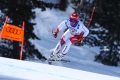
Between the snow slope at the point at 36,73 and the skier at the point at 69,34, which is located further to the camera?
the skier at the point at 69,34

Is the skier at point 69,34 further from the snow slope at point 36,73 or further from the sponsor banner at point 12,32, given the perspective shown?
the snow slope at point 36,73

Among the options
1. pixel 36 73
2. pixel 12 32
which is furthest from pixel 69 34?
pixel 36 73

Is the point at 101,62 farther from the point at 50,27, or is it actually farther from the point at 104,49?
the point at 50,27

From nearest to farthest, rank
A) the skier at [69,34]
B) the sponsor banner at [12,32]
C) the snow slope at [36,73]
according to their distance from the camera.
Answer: the snow slope at [36,73] < the skier at [69,34] < the sponsor banner at [12,32]

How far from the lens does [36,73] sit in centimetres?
898

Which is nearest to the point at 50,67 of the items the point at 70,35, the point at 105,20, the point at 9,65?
the point at 9,65

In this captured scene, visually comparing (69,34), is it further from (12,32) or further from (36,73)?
(36,73)

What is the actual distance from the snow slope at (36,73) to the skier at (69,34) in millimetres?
2089

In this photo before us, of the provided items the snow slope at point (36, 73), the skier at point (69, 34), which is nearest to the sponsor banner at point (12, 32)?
the skier at point (69, 34)

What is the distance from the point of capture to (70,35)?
12406 millimetres

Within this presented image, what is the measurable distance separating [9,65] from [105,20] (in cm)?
1378

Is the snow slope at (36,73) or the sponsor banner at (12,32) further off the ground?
the sponsor banner at (12,32)

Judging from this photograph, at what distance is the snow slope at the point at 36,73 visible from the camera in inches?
336

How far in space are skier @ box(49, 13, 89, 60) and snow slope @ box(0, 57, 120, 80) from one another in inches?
82.2
